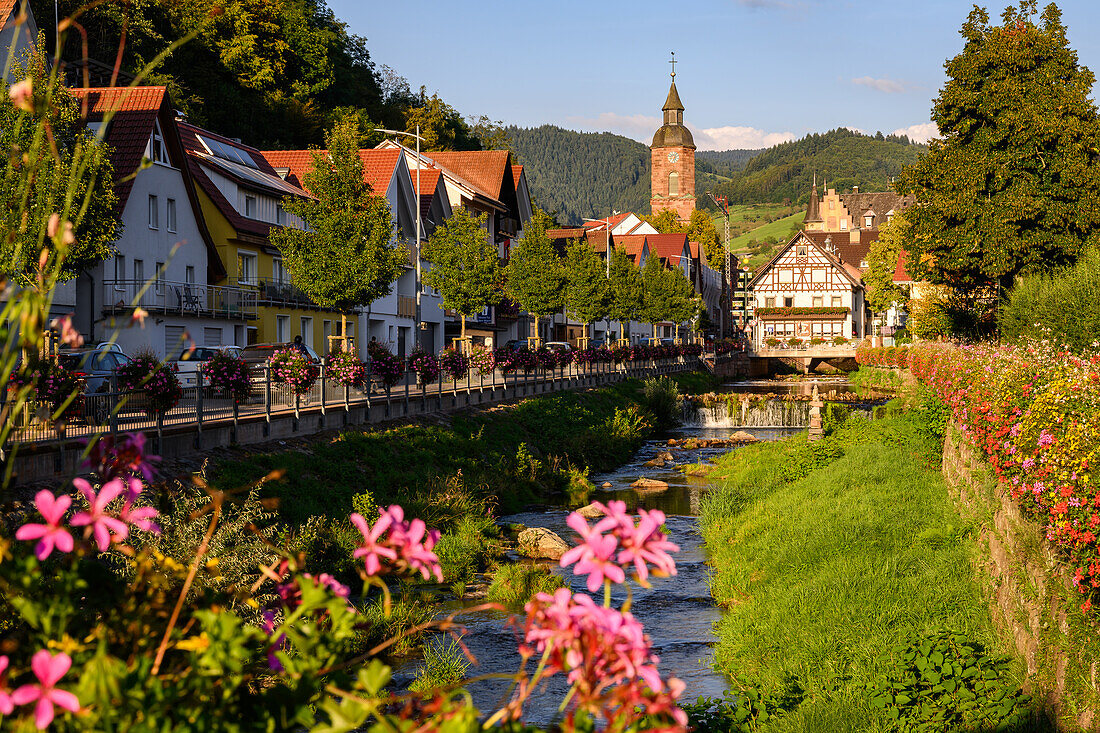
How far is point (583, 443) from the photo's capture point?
109 feet

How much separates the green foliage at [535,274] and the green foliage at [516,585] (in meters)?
34.4

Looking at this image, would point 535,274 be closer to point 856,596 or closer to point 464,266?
point 464,266

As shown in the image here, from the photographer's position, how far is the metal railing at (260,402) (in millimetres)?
14234

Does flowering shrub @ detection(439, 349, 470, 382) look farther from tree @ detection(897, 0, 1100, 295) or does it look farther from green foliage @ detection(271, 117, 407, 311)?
tree @ detection(897, 0, 1100, 295)

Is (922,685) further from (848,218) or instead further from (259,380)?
(848,218)

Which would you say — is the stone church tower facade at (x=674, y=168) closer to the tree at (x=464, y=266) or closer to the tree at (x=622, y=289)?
the tree at (x=622, y=289)

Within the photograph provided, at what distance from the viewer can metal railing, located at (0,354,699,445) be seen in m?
14.2

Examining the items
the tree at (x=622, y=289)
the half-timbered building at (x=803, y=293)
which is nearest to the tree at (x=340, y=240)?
the tree at (x=622, y=289)

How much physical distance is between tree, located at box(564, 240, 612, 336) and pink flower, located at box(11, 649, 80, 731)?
5429 centimetres

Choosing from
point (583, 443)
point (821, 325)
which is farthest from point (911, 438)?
point (821, 325)

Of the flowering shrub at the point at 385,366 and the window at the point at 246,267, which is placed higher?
the window at the point at 246,267

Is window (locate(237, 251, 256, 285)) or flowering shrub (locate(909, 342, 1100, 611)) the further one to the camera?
window (locate(237, 251, 256, 285))

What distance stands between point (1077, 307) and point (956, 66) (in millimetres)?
17390

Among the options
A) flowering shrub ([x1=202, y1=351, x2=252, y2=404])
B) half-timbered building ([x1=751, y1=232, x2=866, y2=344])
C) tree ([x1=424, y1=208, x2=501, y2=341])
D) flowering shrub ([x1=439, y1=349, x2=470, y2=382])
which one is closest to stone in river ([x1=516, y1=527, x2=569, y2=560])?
flowering shrub ([x1=202, y1=351, x2=252, y2=404])
